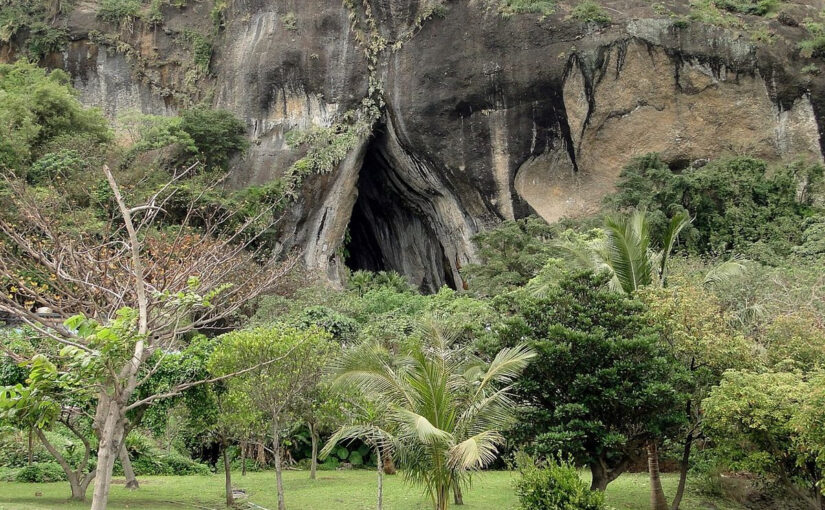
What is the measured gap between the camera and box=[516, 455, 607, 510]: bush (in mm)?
9117

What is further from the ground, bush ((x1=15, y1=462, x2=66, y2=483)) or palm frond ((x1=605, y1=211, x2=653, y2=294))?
palm frond ((x1=605, y1=211, x2=653, y2=294))

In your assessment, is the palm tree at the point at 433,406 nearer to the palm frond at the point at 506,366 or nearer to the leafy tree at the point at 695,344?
the palm frond at the point at 506,366

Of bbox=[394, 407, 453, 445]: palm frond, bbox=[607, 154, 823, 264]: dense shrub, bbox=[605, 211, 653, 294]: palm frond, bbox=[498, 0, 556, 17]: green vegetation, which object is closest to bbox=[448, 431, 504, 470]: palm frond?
bbox=[394, 407, 453, 445]: palm frond

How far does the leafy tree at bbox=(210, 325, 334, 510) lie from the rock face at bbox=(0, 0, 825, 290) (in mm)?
14180

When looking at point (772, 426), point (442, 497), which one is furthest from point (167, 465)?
point (772, 426)

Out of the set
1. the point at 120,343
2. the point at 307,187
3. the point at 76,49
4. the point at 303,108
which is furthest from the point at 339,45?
the point at 120,343

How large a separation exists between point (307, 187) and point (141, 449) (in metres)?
11.3

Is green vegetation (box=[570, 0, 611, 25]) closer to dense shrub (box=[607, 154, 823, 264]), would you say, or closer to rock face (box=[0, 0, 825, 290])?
rock face (box=[0, 0, 825, 290])

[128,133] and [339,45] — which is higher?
[339,45]

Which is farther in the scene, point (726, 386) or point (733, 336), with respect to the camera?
point (733, 336)

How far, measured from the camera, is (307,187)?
25000 millimetres

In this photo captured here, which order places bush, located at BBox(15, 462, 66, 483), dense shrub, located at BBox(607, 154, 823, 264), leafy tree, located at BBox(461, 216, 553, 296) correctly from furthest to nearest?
dense shrub, located at BBox(607, 154, 823, 264) → leafy tree, located at BBox(461, 216, 553, 296) → bush, located at BBox(15, 462, 66, 483)

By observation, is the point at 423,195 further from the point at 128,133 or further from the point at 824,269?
the point at 824,269

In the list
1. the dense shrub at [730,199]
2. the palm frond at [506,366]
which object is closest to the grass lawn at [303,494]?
the palm frond at [506,366]
